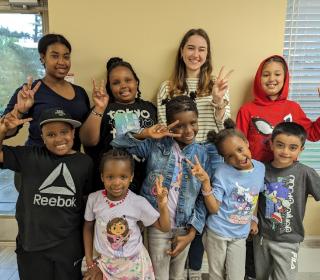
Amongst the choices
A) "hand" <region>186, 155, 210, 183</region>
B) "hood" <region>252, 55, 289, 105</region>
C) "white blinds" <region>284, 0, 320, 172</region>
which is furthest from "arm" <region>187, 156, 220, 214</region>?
"white blinds" <region>284, 0, 320, 172</region>

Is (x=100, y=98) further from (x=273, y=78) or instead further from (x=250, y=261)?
(x=250, y=261)

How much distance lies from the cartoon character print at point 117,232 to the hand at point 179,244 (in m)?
0.25

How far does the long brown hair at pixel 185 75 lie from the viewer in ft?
6.24

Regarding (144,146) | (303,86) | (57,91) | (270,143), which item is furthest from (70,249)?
(303,86)

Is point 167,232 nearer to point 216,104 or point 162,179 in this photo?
point 162,179

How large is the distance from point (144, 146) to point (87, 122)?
0.36 metres

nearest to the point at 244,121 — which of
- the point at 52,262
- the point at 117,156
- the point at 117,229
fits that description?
the point at 117,156

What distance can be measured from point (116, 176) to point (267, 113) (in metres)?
1.04

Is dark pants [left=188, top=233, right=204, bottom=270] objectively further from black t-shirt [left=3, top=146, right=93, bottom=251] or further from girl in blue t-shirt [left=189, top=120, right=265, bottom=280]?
black t-shirt [left=3, top=146, right=93, bottom=251]

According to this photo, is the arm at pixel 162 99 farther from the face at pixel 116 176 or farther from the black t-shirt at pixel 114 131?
the face at pixel 116 176

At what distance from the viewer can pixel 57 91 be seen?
5.76ft

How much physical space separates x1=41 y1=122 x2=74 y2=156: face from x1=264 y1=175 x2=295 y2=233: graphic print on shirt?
1.09m

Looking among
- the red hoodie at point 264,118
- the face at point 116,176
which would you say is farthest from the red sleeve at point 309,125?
the face at point 116,176

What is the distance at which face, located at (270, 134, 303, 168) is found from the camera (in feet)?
5.30
